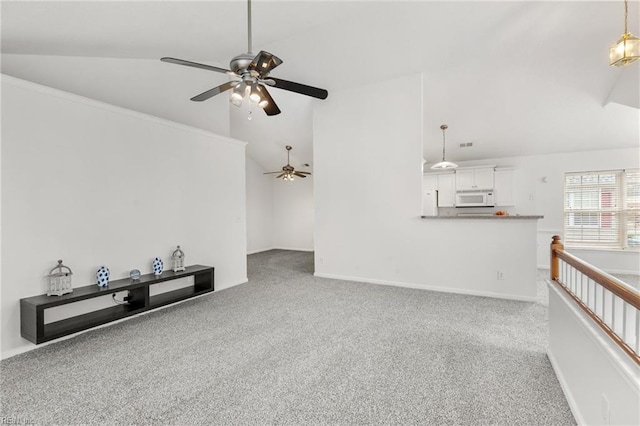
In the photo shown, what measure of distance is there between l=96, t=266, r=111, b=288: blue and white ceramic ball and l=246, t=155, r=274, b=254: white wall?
518cm

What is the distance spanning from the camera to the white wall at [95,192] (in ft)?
8.57

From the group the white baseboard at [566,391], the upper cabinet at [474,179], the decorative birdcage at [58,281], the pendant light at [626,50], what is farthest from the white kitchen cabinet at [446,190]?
the decorative birdcage at [58,281]

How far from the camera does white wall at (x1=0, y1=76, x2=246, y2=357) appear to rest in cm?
261

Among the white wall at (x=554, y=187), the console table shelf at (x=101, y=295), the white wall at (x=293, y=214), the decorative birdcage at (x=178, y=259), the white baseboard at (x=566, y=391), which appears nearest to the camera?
the white baseboard at (x=566, y=391)

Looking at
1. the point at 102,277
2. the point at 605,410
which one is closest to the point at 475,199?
the point at 605,410

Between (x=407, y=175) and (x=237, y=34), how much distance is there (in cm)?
301

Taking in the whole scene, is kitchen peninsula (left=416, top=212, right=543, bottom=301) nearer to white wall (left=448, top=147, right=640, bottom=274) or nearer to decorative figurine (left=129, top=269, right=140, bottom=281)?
white wall (left=448, top=147, right=640, bottom=274)

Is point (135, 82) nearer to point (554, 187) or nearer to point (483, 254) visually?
point (483, 254)

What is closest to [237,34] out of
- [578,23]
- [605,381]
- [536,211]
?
[578,23]

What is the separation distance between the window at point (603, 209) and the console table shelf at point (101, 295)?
276 inches

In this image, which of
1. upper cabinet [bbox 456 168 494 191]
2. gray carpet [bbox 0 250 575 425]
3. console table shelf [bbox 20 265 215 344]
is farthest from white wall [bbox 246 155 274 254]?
upper cabinet [bbox 456 168 494 191]

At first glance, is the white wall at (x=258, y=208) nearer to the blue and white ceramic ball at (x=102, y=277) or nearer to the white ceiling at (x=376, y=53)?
the white ceiling at (x=376, y=53)

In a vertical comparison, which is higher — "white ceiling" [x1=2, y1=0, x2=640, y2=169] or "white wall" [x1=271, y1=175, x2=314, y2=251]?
"white ceiling" [x1=2, y1=0, x2=640, y2=169]

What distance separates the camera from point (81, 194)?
3.06 metres
